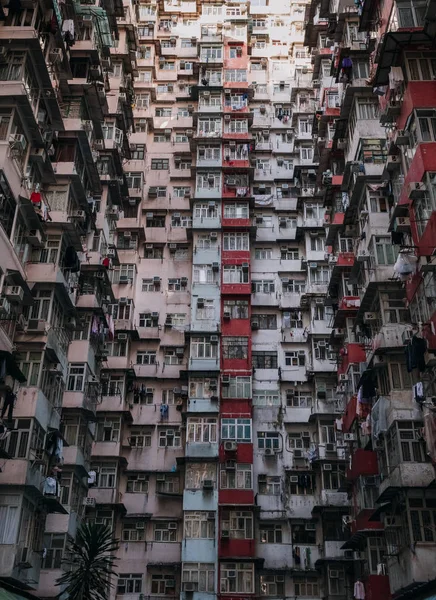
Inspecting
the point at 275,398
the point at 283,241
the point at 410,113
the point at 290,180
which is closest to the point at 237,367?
the point at 275,398

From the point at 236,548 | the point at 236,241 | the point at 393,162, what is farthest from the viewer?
the point at 236,241

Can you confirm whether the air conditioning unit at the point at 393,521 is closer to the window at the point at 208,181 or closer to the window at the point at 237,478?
the window at the point at 237,478

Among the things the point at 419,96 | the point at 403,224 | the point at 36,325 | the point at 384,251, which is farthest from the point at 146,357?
the point at 419,96

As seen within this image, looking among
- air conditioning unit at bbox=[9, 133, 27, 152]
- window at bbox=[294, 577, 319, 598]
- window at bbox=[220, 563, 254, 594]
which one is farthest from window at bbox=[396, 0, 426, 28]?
window at bbox=[294, 577, 319, 598]

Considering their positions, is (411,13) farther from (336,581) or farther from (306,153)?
(336,581)

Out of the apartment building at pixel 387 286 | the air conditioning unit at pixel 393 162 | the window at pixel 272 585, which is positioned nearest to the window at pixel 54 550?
the window at pixel 272 585

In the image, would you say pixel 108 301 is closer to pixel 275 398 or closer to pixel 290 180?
pixel 275 398

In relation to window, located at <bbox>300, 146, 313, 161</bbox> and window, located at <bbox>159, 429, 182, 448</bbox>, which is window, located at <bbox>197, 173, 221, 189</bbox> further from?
window, located at <bbox>159, 429, 182, 448</bbox>
